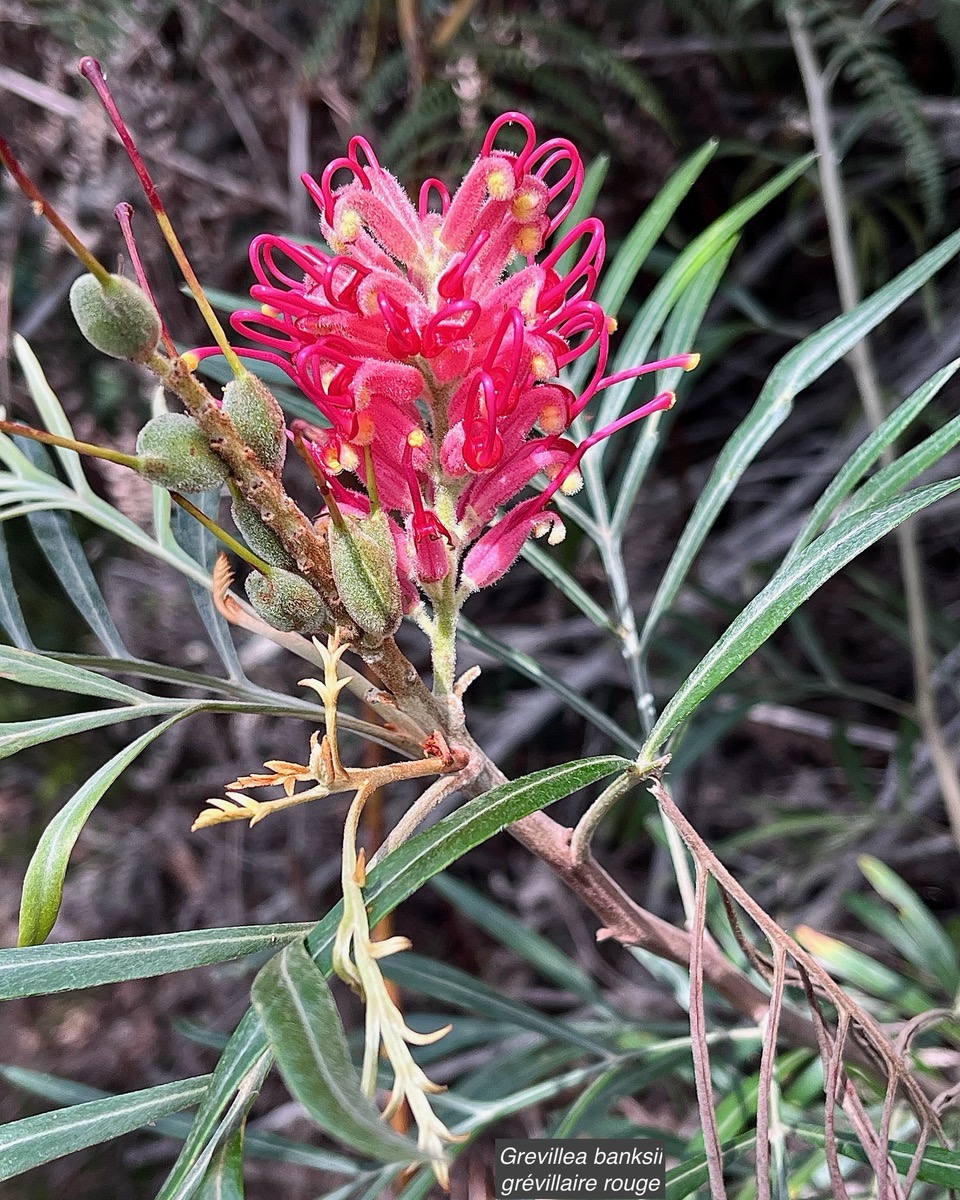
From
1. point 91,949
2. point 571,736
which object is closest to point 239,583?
point 571,736

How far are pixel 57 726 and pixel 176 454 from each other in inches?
6.4

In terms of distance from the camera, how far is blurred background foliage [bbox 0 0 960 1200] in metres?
1.13

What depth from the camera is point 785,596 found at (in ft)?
1.22

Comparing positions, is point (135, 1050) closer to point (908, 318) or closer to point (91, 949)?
point (91, 949)

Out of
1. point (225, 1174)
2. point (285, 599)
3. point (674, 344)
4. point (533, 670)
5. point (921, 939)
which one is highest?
point (674, 344)

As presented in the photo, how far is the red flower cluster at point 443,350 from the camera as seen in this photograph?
430 mm

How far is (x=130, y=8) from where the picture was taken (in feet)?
3.73

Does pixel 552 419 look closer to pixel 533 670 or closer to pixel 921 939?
pixel 533 670

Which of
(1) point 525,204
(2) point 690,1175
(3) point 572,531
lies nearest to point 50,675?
(1) point 525,204

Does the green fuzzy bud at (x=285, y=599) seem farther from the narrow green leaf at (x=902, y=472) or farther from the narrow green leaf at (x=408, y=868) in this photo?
the narrow green leaf at (x=902, y=472)

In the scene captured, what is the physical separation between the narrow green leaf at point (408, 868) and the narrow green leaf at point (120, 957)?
0.13 feet

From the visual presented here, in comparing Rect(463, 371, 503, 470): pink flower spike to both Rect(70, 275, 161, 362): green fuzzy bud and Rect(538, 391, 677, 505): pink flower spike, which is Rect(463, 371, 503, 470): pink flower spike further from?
Rect(70, 275, 161, 362): green fuzzy bud

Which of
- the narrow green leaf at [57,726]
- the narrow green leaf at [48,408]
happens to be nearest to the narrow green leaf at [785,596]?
the narrow green leaf at [57,726]

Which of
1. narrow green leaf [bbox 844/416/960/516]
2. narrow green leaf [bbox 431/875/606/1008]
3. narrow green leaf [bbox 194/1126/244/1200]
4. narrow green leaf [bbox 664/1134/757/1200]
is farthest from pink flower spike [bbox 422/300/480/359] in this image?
narrow green leaf [bbox 431/875/606/1008]
